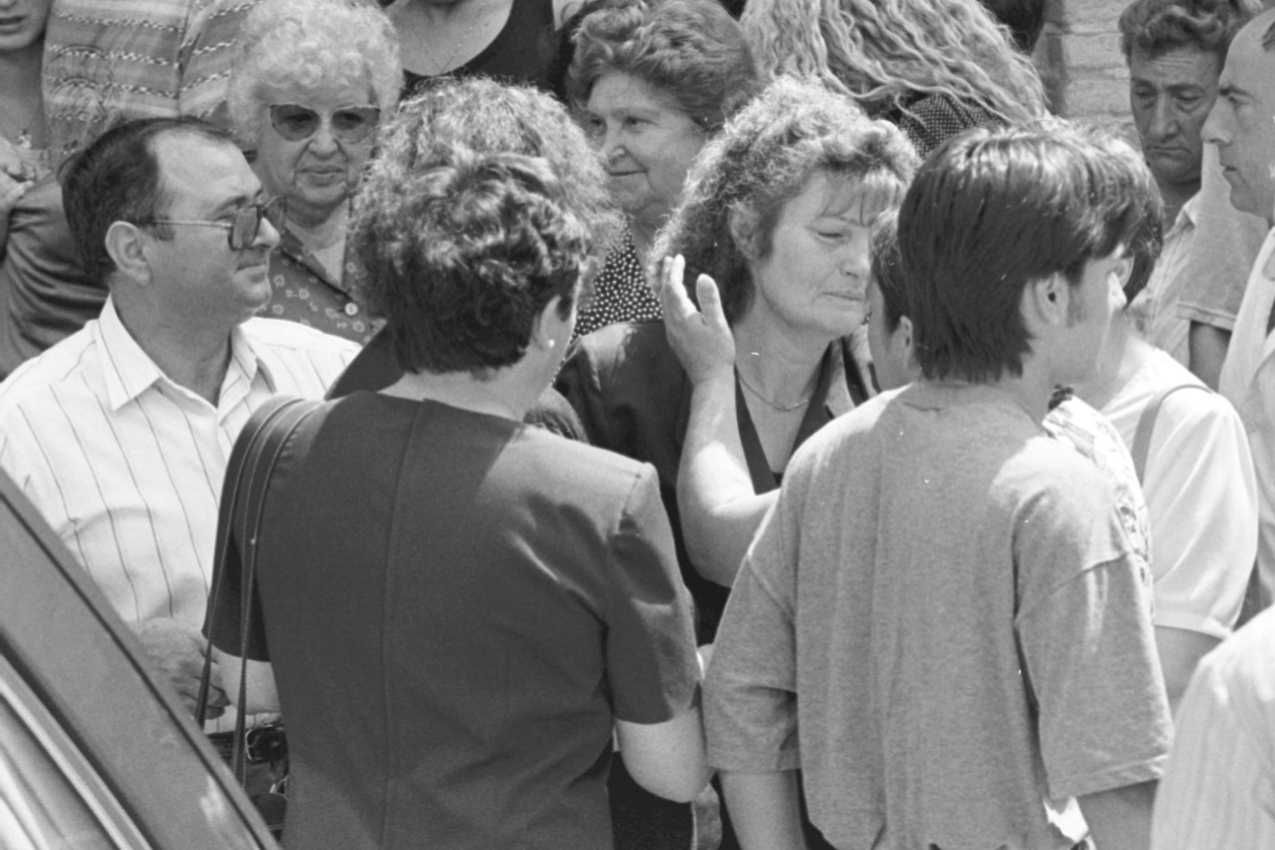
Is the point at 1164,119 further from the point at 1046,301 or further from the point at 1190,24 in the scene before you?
the point at 1046,301

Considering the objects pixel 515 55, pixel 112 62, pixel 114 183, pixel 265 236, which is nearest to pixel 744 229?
pixel 265 236

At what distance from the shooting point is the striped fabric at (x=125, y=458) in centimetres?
322

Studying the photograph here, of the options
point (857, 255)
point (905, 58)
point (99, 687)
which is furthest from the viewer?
point (905, 58)

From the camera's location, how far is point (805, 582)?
2.54 m

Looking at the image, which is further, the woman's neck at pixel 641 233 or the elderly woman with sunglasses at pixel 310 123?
the elderly woman with sunglasses at pixel 310 123

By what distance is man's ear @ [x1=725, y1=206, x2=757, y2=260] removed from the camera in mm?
3250

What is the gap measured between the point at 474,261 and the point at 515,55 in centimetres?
232

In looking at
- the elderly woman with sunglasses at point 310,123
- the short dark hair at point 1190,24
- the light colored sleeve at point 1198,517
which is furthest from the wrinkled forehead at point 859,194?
the short dark hair at point 1190,24

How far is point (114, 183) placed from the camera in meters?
3.54

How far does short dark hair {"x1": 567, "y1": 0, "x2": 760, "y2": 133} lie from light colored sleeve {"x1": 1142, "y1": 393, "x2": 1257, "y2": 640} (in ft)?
3.39

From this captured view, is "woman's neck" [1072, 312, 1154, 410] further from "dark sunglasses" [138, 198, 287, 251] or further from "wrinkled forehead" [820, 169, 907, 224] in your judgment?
"dark sunglasses" [138, 198, 287, 251]

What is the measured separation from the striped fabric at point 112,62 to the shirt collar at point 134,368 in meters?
1.14

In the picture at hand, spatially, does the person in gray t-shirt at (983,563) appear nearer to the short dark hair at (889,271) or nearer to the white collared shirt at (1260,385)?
the short dark hair at (889,271)

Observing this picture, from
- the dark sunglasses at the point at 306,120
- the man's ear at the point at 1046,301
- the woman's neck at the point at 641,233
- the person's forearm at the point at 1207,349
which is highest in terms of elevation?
the man's ear at the point at 1046,301
